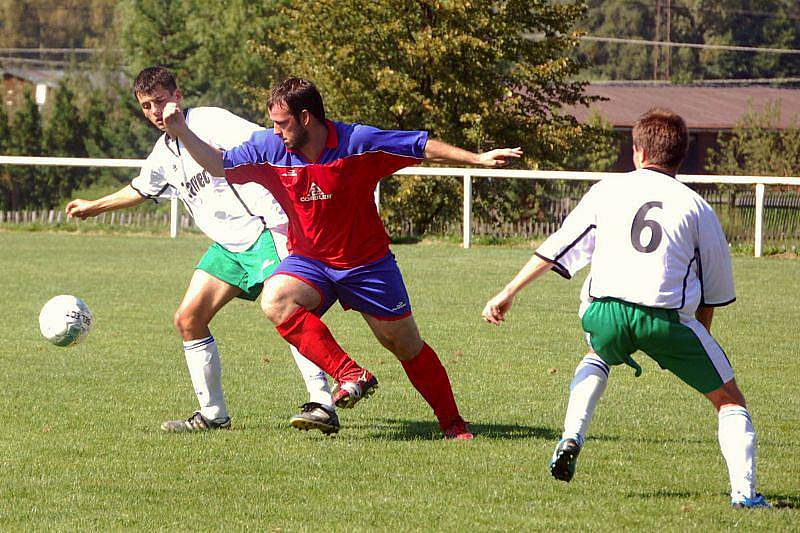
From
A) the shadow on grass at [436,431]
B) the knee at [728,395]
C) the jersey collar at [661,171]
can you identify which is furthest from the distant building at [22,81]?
the knee at [728,395]

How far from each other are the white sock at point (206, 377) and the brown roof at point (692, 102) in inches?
1952

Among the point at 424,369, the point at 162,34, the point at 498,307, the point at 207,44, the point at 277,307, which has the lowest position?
the point at 424,369

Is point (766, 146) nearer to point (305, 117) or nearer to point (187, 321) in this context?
point (187, 321)

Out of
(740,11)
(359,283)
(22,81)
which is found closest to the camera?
(359,283)

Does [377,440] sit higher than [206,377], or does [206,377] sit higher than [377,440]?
[206,377]

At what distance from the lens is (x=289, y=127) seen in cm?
645

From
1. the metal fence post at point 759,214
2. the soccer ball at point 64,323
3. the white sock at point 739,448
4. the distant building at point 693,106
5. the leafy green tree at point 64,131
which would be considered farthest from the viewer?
the distant building at point 693,106

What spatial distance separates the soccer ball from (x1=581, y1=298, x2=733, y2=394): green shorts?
3766 millimetres

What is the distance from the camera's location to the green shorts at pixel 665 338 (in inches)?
207

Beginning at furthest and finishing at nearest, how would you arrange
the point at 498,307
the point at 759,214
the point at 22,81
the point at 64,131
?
the point at 22,81 < the point at 64,131 < the point at 759,214 < the point at 498,307

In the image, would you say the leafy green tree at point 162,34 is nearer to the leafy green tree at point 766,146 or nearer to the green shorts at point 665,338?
the leafy green tree at point 766,146

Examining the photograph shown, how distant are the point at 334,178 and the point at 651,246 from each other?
1.97 meters

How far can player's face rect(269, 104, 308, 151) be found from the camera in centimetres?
643

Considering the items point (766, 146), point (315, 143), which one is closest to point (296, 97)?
point (315, 143)
